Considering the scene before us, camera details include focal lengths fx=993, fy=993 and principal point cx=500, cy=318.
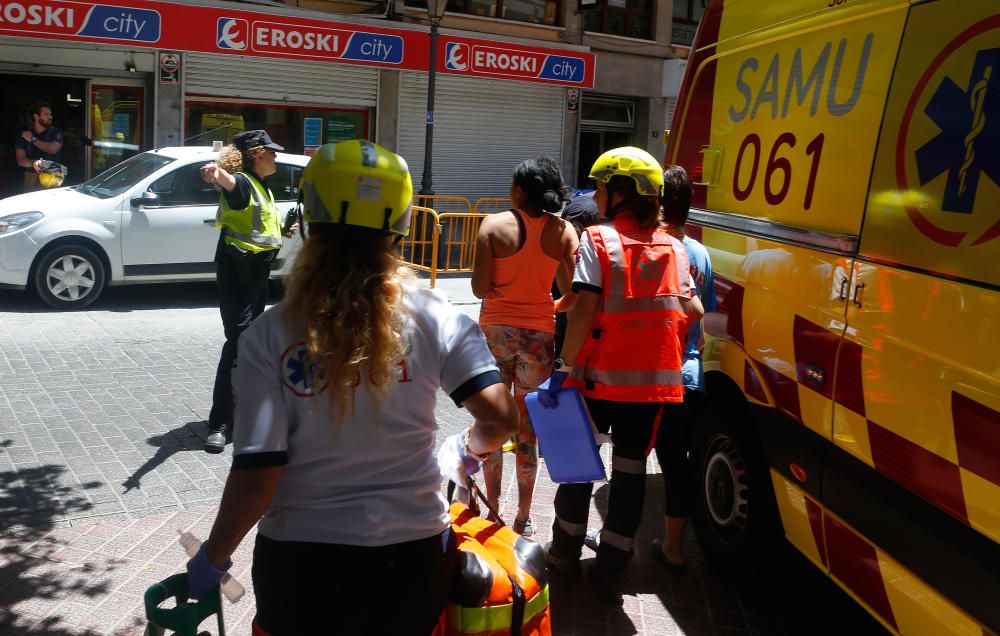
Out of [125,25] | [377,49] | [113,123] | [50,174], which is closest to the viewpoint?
[50,174]

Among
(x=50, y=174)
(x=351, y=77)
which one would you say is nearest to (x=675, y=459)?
(x=50, y=174)

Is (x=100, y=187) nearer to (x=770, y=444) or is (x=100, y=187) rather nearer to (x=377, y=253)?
(x=770, y=444)

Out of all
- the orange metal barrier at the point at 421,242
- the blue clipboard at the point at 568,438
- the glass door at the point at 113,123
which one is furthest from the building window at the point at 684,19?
the blue clipboard at the point at 568,438

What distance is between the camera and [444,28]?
17.8 metres

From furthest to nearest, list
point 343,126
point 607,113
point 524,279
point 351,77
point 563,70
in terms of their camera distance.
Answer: point 607,113
point 563,70
point 343,126
point 351,77
point 524,279

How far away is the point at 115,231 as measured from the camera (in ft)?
33.9

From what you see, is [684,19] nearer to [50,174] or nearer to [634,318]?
[50,174]

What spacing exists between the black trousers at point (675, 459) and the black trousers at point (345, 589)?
2425 millimetres

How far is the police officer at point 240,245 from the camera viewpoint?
19.1ft

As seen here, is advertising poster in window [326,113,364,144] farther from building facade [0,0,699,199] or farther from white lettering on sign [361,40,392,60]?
white lettering on sign [361,40,392,60]

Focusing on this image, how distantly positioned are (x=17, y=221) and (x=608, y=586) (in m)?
8.10

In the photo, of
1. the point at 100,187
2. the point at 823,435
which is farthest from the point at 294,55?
the point at 823,435

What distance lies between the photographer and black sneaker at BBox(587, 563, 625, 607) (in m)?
4.23

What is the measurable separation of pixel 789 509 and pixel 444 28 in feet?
50.3
